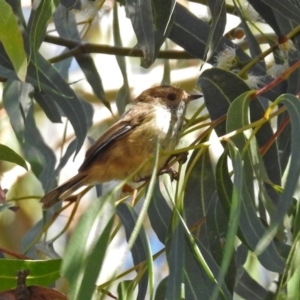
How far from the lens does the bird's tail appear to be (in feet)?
7.01

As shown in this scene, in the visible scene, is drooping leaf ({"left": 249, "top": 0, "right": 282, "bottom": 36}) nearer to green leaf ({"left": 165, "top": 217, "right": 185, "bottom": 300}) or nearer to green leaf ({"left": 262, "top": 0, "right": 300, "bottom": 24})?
green leaf ({"left": 262, "top": 0, "right": 300, "bottom": 24})

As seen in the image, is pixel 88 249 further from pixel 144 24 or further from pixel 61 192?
pixel 61 192

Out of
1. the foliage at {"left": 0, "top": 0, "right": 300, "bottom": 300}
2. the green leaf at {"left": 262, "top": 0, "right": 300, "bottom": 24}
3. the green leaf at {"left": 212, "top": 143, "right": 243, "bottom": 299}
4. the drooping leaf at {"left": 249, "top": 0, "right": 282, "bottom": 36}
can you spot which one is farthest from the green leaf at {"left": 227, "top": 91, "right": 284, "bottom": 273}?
the drooping leaf at {"left": 249, "top": 0, "right": 282, "bottom": 36}

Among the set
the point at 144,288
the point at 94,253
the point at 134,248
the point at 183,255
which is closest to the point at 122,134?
the point at 134,248

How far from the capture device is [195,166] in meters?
1.83

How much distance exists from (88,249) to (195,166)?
0.62 metres

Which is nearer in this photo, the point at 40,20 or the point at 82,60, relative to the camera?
the point at 40,20

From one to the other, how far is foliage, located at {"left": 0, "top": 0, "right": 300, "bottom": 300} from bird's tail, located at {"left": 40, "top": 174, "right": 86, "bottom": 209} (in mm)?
112

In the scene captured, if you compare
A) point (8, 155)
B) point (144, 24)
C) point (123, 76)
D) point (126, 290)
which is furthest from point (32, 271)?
point (123, 76)

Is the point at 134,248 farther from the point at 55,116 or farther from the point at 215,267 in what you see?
the point at 55,116

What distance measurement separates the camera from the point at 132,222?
1.65 metres

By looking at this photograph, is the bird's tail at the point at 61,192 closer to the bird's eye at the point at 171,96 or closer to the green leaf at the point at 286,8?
the bird's eye at the point at 171,96

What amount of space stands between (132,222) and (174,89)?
0.85 m

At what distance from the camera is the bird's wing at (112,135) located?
2229 millimetres
